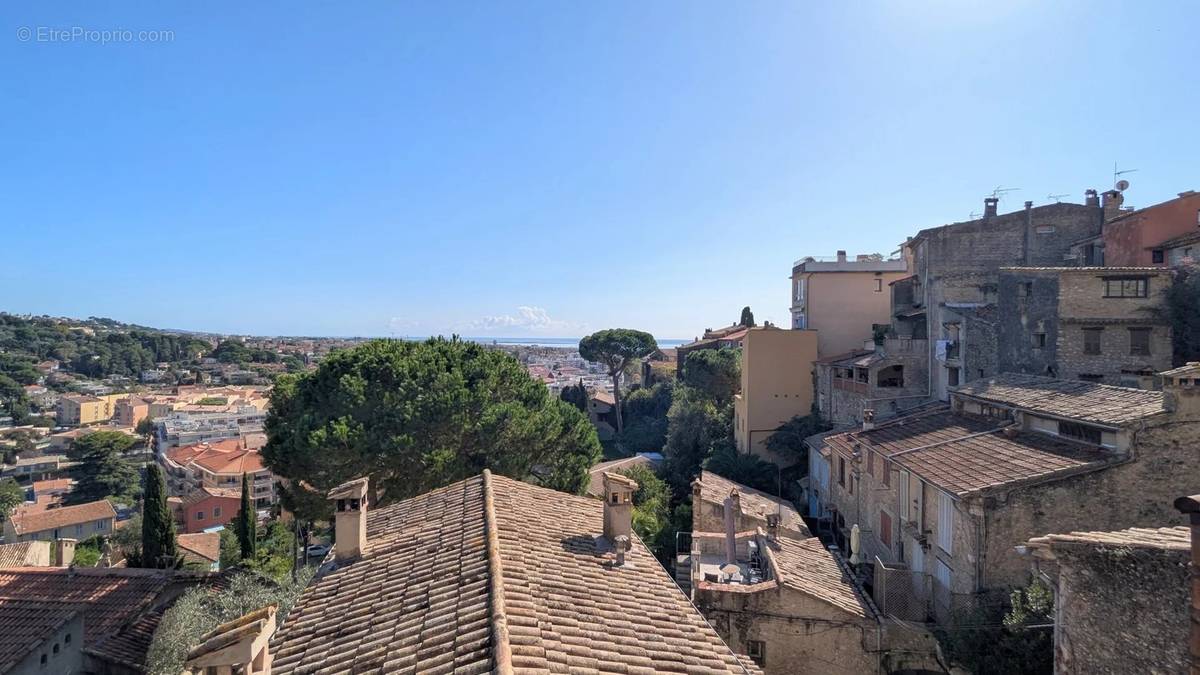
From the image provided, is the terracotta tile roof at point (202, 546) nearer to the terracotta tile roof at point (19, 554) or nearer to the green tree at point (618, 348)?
the terracotta tile roof at point (19, 554)

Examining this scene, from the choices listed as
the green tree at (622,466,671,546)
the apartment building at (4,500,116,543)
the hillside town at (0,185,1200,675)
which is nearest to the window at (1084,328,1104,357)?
the hillside town at (0,185,1200,675)

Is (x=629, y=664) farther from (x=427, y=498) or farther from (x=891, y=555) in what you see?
(x=891, y=555)

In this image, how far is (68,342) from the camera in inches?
5940

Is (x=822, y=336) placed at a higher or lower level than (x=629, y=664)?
higher

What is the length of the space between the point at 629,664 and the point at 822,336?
28.9 metres

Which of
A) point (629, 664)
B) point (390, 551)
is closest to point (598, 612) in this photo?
point (629, 664)

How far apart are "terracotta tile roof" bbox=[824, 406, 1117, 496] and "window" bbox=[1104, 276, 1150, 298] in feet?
22.6

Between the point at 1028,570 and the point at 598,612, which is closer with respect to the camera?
the point at 598,612

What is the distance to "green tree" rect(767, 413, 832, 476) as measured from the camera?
27.7m

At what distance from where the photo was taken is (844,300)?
31938mm

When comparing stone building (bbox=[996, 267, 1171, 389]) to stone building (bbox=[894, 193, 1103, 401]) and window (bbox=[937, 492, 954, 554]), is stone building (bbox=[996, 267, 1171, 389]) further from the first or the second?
window (bbox=[937, 492, 954, 554])

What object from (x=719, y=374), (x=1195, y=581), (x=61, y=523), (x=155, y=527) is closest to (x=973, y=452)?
(x=1195, y=581)

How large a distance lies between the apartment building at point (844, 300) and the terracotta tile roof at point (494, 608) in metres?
25.4

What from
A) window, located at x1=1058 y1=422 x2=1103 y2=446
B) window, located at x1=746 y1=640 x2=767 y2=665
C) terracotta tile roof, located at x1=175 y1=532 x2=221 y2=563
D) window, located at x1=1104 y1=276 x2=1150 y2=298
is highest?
window, located at x1=1104 y1=276 x2=1150 y2=298
